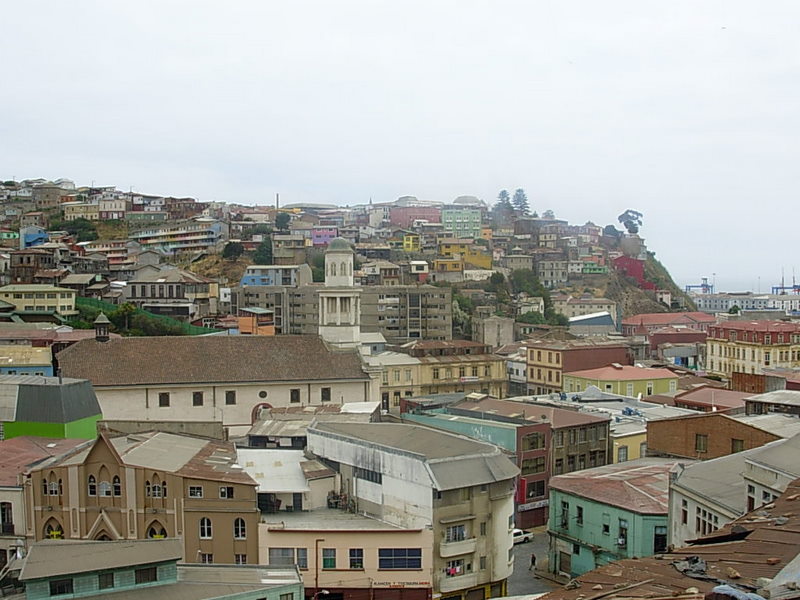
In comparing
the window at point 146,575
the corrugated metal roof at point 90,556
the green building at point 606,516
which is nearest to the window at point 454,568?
the green building at point 606,516

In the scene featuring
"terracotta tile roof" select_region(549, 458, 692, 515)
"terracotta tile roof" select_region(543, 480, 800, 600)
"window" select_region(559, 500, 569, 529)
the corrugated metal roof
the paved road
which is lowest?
the paved road

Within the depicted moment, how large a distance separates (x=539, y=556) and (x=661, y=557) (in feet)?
63.4

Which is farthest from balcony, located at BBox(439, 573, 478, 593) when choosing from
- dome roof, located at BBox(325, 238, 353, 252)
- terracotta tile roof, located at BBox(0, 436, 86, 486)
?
dome roof, located at BBox(325, 238, 353, 252)

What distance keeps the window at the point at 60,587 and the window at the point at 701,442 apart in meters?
20.0

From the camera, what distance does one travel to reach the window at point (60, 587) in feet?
56.3

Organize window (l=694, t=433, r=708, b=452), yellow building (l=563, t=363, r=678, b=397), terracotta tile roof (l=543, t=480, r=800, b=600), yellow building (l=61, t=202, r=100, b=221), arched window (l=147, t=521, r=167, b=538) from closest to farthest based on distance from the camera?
1. terracotta tile roof (l=543, t=480, r=800, b=600)
2. arched window (l=147, t=521, r=167, b=538)
3. window (l=694, t=433, r=708, b=452)
4. yellow building (l=563, t=363, r=678, b=397)
5. yellow building (l=61, t=202, r=100, b=221)

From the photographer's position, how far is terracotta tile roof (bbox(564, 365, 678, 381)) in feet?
170

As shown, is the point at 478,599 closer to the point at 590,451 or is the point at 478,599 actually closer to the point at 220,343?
the point at 590,451

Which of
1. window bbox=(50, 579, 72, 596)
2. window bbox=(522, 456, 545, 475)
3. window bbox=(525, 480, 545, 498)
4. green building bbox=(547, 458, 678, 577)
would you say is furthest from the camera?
window bbox=(525, 480, 545, 498)

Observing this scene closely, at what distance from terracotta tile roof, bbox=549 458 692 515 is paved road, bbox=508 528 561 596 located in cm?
261

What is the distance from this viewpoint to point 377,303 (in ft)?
240

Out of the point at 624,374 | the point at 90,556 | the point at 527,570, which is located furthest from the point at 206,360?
the point at 624,374

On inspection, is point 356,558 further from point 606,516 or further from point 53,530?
point 53,530

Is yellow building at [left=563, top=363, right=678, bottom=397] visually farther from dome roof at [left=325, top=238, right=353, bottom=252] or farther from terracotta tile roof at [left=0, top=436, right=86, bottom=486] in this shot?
terracotta tile roof at [left=0, top=436, right=86, bottom=486]
